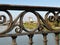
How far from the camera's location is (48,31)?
7.82 ft

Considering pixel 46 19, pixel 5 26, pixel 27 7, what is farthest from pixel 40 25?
pixel 5 26

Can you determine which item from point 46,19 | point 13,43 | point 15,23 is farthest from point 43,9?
point 13,43

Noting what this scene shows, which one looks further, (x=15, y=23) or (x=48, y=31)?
(x=48, y=31)

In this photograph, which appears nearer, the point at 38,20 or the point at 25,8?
the point at 25,8

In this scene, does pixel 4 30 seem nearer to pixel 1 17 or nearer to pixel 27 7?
pixel 1 17

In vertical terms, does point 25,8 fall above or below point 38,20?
above

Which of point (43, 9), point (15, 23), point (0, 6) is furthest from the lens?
point (43, 9)

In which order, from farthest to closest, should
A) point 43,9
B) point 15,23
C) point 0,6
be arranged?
point 43,9
point 15,23
point 0,6

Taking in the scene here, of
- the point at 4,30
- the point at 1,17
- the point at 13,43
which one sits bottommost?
the point at 13,43

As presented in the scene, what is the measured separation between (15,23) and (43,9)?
386mm

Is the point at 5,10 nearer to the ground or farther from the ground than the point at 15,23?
farther from the ground

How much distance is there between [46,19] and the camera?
239 centimetres

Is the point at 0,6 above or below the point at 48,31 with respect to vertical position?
above

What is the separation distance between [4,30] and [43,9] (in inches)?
20.9
